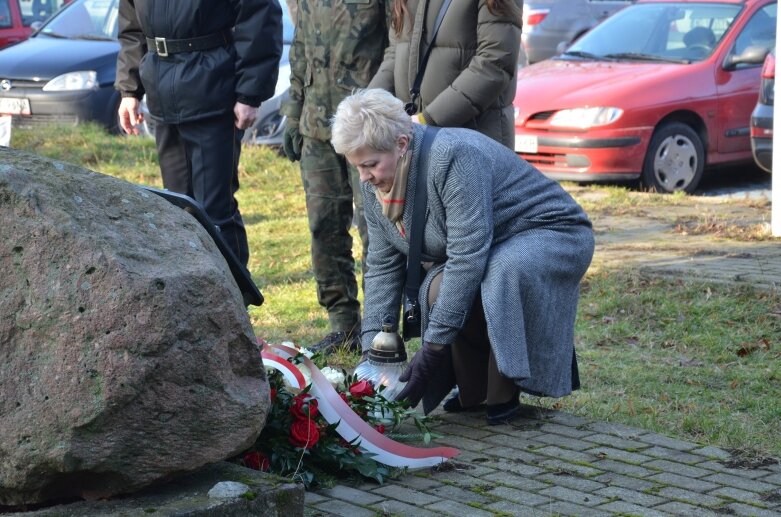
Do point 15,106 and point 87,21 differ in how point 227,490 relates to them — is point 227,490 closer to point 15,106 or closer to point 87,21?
point 15,106

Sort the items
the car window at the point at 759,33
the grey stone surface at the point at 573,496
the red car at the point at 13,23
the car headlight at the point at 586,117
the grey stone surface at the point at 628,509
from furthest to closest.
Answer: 1. the red car at the point at 13,23
2. the car window at the point at 759,33
3. the car headlight at the point at 586,117
4. the grey stone surface at the point at 573,496
5. the grey stone surface at the point at 628,509

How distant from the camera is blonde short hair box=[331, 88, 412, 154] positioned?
418cm

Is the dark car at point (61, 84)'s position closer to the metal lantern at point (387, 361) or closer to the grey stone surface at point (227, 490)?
the metal lantern at point (387, 361)

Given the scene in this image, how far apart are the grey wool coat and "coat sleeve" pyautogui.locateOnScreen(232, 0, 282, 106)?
1162 mm

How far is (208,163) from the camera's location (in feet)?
18.4

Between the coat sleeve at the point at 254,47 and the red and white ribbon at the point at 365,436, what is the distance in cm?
175

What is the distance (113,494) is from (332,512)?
69 cm

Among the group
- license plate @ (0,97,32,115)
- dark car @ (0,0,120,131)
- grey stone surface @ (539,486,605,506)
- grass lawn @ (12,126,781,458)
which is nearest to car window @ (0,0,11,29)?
dark car @ (0,0,120,131)

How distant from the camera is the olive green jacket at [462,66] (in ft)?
16.5

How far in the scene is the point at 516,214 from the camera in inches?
176

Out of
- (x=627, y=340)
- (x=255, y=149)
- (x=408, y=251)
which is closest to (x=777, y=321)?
(x=627, y=340)

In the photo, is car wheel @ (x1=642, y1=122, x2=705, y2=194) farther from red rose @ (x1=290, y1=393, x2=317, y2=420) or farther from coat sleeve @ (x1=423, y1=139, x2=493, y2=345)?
red rose @ (x1=290, y1=393, x2=317, y2=420)

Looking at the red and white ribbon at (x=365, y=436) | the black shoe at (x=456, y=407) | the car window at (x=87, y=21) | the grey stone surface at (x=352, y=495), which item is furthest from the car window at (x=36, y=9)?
the grey stone surface at (x=352, y=495)

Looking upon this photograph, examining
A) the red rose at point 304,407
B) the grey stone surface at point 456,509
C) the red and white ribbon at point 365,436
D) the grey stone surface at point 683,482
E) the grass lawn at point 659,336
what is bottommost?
the grass lawn at point 659,336
